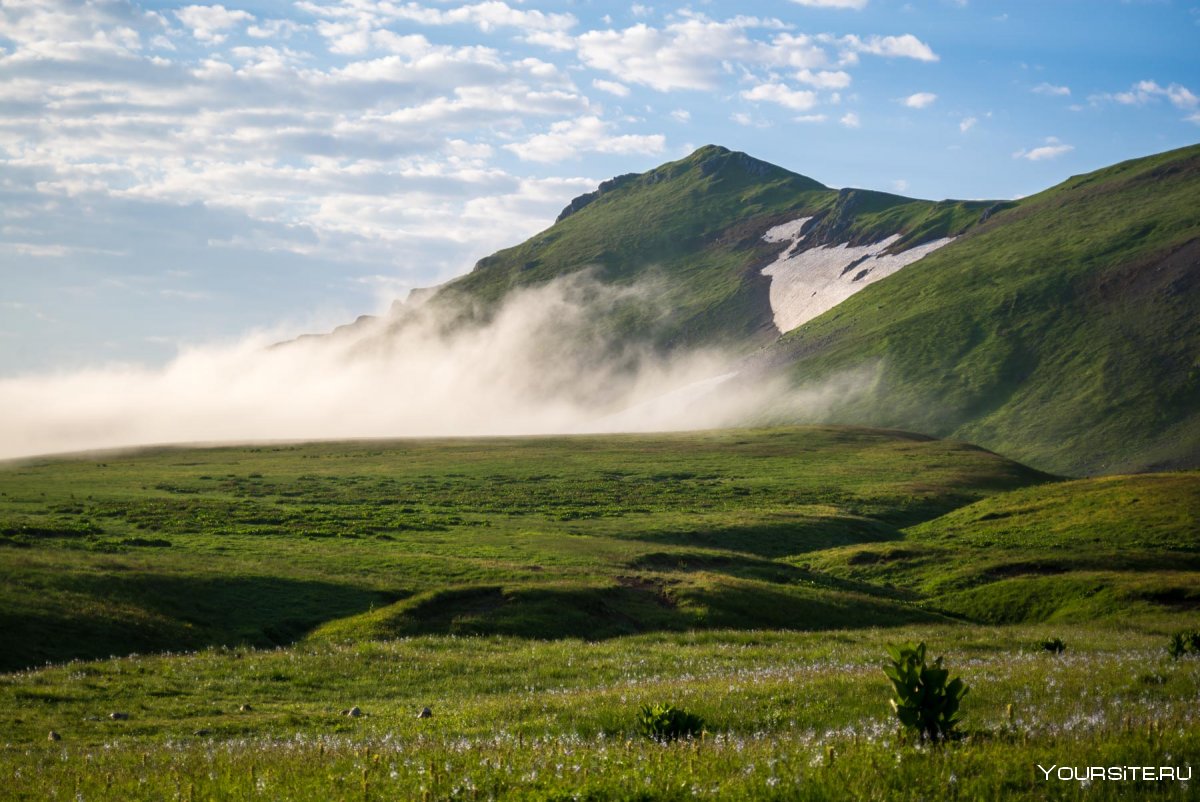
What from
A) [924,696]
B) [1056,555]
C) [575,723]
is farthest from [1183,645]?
[1056,555]

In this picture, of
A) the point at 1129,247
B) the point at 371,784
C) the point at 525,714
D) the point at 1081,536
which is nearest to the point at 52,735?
the point at 525,714

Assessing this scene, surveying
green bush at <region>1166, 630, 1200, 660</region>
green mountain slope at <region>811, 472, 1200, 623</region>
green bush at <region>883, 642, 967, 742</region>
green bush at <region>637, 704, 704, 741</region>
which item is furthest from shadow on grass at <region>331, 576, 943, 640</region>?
green bush at <region>883, 642, 967, 742</region>

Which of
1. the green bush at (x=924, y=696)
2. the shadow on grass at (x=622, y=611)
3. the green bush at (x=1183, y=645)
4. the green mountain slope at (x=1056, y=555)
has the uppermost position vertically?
the green bush at (x=924, y=696)

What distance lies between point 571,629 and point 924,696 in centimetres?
2982

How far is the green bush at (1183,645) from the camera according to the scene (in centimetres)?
2341

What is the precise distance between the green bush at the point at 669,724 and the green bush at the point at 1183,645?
15.0 meters

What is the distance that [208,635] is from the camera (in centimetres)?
3694

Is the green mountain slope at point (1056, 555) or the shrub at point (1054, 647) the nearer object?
the shrub at point (1054, 647)

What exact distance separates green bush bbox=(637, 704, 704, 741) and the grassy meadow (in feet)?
1.31

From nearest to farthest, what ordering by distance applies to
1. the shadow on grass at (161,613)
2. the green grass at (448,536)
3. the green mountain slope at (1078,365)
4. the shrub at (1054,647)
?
the shrub at (1054,647)
the shadow on grass at (161,613)
the green grass at (448,536)
the green mountain slope at (1078,365)

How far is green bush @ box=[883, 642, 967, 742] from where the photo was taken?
38.4 feet

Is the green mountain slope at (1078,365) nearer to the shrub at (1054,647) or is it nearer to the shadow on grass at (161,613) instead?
the shrub at (1054,647)

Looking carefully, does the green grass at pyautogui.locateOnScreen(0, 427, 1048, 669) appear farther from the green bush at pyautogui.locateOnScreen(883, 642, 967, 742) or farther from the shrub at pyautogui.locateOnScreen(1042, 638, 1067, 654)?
the green bush at pyautogui.locateOnScreen(883, 642, 967, 742)

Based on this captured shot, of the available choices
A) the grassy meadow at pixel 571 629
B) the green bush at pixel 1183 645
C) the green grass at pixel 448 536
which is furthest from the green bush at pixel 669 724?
the green grass at pixel 448 536
